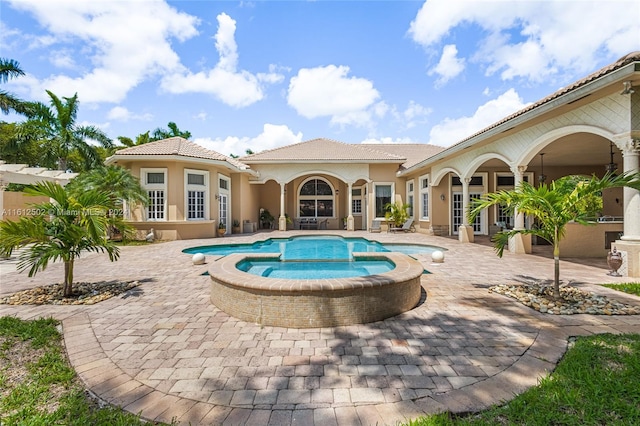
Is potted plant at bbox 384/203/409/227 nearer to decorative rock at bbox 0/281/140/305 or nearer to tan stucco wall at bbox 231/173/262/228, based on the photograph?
tan stucco wall at bbox 231/173/262/228

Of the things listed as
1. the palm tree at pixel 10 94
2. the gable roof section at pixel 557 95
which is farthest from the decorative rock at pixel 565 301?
the palm tree at pixel 10 94

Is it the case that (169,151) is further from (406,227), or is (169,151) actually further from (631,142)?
(631,142)

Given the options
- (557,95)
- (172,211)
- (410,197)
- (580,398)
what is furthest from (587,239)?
(172,211)

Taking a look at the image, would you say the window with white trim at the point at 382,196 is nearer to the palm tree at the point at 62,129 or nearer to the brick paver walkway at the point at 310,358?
the brick paver walkway at the point at 310,358

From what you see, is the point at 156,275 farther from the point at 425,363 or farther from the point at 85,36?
the point at 85,36

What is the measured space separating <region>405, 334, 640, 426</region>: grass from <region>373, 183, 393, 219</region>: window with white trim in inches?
637

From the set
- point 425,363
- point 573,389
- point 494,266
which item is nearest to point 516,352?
point 573,389

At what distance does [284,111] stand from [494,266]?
1528 centimetres

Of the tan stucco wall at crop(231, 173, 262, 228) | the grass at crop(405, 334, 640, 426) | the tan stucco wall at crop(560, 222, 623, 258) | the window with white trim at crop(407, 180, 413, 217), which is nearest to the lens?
the grass at crop(405, 334, 640, 426)

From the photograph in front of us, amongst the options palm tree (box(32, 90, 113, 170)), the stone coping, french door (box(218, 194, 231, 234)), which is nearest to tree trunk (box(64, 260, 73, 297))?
the stone coping

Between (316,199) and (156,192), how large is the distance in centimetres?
1129

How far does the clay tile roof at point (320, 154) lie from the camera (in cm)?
1845

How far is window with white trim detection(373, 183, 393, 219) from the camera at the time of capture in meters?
19.1

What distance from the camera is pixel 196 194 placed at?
15.2m
